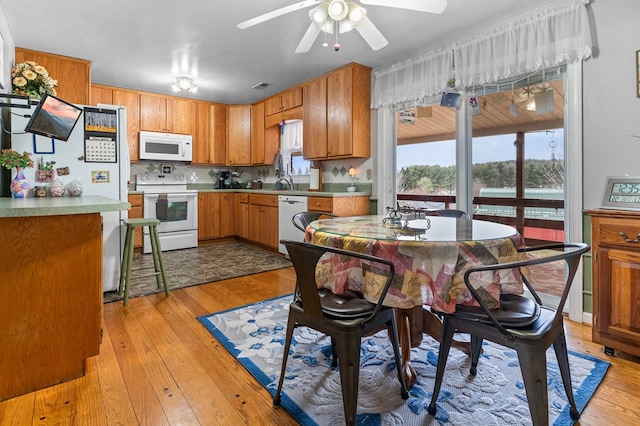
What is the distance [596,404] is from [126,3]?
13.0 feet

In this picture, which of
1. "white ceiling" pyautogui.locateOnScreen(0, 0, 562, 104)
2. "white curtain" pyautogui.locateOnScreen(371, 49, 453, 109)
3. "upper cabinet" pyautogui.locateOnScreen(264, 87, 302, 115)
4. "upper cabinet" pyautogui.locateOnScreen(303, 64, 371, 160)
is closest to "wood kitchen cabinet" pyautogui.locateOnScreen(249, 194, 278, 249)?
"upper cabinet" pyautogui.locateOnScreen(303, 64, 371, 160)

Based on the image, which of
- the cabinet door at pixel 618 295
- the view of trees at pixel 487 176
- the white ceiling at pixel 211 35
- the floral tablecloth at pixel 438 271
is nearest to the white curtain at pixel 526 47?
the white ceiling at pixel 211 35

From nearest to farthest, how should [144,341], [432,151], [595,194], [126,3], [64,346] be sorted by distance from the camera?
[64,346] → [144,341] → [595,194] → [126,3] → [432,151]

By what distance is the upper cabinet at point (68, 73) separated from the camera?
3674 millimetres

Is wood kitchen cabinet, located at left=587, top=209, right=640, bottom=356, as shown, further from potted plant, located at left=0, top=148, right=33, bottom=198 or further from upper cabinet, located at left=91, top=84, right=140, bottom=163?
upper cabinet, located at left=91, top=84, right=140, bottom=163

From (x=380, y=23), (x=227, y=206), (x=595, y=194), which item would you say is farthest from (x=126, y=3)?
(x=595, y=194)

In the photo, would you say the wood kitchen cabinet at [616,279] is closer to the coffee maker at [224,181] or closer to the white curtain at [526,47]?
the white curtain at [526,47]

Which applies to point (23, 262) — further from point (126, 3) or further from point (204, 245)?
point (204, 245)

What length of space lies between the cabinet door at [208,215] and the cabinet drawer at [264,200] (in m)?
0.69

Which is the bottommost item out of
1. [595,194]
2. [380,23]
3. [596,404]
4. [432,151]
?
[596,404]

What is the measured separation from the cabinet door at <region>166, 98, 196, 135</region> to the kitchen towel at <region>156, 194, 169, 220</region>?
114 centimetres

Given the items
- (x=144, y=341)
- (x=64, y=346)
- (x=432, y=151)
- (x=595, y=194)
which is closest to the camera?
(x=64, y=346)

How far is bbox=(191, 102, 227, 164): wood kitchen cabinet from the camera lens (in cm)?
561

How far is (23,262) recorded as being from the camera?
5.40ft
